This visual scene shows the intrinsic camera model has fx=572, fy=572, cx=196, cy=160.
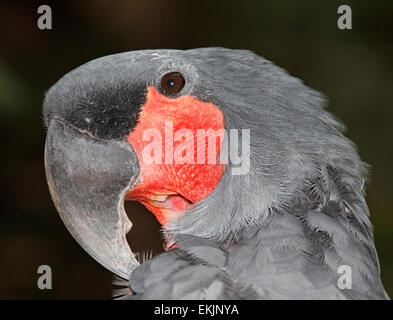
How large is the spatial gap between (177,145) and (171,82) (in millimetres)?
279

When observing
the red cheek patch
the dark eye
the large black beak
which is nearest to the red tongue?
the red cheek patch

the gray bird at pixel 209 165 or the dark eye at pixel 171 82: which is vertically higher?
the dark eye at pixel 171 82

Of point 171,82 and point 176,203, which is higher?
point 171,82

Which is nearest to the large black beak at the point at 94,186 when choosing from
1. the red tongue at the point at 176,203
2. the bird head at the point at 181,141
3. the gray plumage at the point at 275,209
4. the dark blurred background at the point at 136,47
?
the bird head at the point at 181,141

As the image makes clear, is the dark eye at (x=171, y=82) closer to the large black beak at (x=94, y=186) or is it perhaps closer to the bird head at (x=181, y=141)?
the bird head at (x=181, y=141)

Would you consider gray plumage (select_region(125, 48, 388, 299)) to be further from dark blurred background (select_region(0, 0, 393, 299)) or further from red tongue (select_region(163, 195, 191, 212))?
dark blurred background (select_region(0, 0, 393, 299))

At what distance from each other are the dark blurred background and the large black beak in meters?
3.22

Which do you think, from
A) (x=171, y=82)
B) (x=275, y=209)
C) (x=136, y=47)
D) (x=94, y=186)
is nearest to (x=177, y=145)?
(x=171, y=82)

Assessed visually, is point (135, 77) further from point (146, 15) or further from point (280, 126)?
point (146, 15)

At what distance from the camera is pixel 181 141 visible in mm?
2529

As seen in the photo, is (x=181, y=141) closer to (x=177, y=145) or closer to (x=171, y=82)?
(x=177, y=145)

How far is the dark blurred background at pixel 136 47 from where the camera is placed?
18.9 feet

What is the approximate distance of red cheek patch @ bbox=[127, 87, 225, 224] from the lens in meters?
2.45

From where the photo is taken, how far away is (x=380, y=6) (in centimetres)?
577
